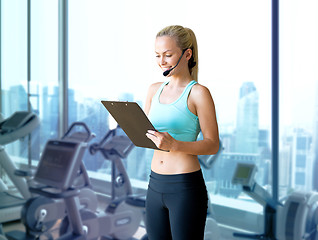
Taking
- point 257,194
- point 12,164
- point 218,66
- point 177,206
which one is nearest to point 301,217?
point 257,194

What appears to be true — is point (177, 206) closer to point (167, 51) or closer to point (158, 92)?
point (158, 92)

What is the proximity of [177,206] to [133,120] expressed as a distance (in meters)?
0.35

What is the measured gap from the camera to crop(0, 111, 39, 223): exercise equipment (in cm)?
376

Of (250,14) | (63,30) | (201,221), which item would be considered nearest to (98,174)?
(63,30)

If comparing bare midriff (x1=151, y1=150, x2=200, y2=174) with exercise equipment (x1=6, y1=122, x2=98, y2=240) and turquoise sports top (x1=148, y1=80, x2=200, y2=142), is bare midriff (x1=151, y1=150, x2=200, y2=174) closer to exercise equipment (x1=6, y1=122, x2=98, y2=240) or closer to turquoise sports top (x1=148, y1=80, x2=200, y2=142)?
turquoise sports top (x1=148, y1=80, x2=200, y2=142)

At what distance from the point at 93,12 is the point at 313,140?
282cm

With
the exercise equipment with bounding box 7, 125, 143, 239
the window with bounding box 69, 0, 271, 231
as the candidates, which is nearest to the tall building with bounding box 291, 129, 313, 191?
the window with bounding box 69, 0, 271, 231

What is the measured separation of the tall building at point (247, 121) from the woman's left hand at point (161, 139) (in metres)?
1.91

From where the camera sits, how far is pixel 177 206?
1.23m

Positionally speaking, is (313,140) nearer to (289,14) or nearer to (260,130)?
(260,130)

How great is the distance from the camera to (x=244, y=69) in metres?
2.91

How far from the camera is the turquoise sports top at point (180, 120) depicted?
1259mm

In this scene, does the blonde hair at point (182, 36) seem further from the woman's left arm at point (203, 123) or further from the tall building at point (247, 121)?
the tall building at point (247, 121)

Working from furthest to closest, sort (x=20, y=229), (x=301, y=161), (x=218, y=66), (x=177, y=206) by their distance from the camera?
(x=20, y=229) → (x=218, y=66) → (x=301, y=161) → (x=177, y=206)
